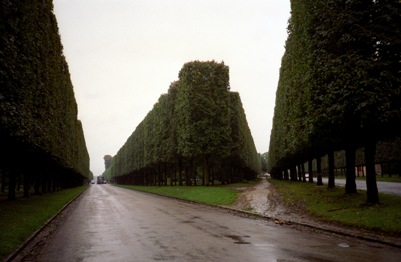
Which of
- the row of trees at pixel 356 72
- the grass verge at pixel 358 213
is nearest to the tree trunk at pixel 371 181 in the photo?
the row of trees at pixel 356 72

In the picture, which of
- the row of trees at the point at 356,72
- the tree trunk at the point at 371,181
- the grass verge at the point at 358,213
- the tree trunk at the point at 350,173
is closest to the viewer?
the grass verge at the point at 358,213

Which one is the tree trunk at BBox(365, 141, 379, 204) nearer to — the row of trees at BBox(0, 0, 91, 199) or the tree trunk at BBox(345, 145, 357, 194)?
the tree trunk at BBox(345, 145, 357, 194)

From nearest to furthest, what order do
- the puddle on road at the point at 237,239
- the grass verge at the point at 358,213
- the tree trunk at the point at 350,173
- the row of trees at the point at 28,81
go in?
1. the puddle on road at the point at 237,239
2. the grass verge at the point at 358,213
3. the row of trees at the point at 28,81
4. the tree trunk at the point at 350,173

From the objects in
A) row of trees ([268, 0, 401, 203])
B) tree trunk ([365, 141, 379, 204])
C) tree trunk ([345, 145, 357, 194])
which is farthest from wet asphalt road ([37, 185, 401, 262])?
tree trunk ([345, 145, 357, 194])

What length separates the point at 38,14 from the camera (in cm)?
2358

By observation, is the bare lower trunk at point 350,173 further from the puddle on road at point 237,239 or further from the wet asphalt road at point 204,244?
the puddle on road at point 237,239

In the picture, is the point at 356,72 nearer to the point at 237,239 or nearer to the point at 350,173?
the point at 237,239

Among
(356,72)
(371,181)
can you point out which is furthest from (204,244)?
(356,72)

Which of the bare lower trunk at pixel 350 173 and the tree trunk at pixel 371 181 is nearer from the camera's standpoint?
the tree trunk at pixel 371 181

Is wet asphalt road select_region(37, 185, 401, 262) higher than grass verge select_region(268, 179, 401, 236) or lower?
lower

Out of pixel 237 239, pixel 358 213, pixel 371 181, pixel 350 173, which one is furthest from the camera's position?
pixel 350 173

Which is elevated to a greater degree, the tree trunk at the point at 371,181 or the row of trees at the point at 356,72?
the row of trees at the point at 356,72

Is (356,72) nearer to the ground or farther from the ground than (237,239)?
farther from the ground

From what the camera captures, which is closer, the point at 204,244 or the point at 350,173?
the point at 204,244
